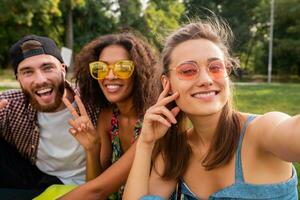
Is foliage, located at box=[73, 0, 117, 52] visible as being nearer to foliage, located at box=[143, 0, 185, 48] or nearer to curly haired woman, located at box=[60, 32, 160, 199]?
foliage, located at box=[143, 0, 185, 48]

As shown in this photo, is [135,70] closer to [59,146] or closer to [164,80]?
[164,80]

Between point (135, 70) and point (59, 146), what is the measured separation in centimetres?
97

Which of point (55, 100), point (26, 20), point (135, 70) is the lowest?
point (55, 100)

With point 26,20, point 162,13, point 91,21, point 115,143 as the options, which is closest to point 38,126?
point 115,143

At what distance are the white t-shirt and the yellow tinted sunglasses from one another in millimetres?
510

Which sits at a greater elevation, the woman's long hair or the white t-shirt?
the woman's long hair

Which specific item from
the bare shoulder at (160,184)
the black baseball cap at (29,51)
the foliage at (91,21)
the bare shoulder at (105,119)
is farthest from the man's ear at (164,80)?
the foliage at (91,21)

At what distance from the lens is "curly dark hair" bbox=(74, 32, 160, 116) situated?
347cm

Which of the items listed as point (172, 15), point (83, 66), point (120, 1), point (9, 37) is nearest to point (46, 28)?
point (9, 37)

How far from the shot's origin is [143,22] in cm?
3406

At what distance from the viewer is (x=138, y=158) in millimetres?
2680

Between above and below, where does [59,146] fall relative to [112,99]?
below

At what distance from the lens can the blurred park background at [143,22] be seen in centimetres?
Result: 2717

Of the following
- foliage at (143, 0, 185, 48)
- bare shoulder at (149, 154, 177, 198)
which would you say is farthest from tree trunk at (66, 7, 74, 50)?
bare shoulder at (149, 154, 177, 198)
